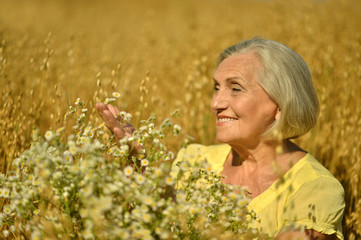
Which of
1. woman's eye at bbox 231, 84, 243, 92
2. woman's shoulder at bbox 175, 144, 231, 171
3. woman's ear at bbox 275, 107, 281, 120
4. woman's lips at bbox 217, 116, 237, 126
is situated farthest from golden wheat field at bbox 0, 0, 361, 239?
woman's ear at bbox 275, 107, 281, 120

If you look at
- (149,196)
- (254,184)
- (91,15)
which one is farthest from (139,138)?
(91,15)

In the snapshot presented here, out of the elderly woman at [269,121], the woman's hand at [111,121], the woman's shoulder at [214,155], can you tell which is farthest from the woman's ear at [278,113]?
the woman's hand at [111,121]

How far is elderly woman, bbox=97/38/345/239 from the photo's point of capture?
1.72 meters

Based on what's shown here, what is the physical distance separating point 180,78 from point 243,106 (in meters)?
2.04

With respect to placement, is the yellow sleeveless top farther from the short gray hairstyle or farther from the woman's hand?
the woman's hand

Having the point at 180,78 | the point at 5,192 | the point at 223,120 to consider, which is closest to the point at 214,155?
the point at 223,120

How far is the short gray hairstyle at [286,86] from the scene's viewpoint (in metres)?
1.88

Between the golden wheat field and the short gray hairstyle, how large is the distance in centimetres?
56

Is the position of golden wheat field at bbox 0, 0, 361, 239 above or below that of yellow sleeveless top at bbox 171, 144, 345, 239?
above

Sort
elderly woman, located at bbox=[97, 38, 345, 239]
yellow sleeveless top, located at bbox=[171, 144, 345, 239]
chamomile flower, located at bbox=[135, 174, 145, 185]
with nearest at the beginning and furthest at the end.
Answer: chamomile flower, located at bbox=[135, 174, 145, 185] < yellow sleeveless top, located at bbox=[171, 144, 345, 239] < elderly woman, located at bbox=[97, 38, 345, 239]

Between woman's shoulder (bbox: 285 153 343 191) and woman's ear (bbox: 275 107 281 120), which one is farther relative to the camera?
woman's ear (bbox: 275 107 281 120)

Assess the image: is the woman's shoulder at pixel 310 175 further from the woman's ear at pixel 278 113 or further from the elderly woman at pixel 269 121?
the woman's ear at pixel 278 113

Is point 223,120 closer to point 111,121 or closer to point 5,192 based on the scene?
point 111,121

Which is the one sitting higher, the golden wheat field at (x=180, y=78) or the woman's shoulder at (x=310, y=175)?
the golden wheat field at (x=180, y=78)
